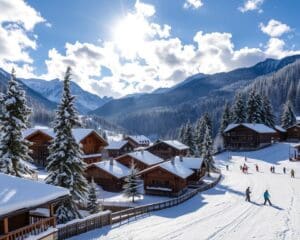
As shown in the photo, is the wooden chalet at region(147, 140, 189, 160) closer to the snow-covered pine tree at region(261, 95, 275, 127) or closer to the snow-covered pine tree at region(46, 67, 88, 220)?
the snow-covered pine tree at region(261, 95, 275, 127)

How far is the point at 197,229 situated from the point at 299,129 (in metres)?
76.8

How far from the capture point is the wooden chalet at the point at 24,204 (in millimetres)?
13664

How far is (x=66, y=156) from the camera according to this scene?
26.8 metres

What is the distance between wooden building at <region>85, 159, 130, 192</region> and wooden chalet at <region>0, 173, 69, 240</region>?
3070cm

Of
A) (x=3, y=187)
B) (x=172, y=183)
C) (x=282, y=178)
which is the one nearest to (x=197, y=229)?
(x=3, y=187)

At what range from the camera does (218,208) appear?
94.1 feet

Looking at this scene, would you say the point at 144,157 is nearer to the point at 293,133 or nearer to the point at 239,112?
the point at 239,112

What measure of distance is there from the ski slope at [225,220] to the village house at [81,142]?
72.4 feet

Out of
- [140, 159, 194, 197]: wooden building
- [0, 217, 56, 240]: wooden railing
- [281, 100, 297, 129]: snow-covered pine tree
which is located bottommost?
[140, 159, 194, 197]: wooden building

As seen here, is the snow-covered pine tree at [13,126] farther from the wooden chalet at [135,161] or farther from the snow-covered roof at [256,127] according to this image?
the snow-covered roof at [256,127]

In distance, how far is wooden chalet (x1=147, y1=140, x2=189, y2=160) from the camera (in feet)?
242

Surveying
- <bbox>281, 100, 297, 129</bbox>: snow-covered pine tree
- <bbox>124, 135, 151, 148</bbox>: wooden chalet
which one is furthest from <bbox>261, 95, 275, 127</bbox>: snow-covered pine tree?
<bbox>124, 135, 151, 148</bbox>: wooden chalet

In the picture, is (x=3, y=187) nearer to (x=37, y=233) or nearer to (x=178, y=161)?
(x=37, y=233)

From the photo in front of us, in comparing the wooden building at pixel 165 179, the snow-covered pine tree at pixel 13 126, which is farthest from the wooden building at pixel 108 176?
the snow-covered pine tree at pixel 13 126
